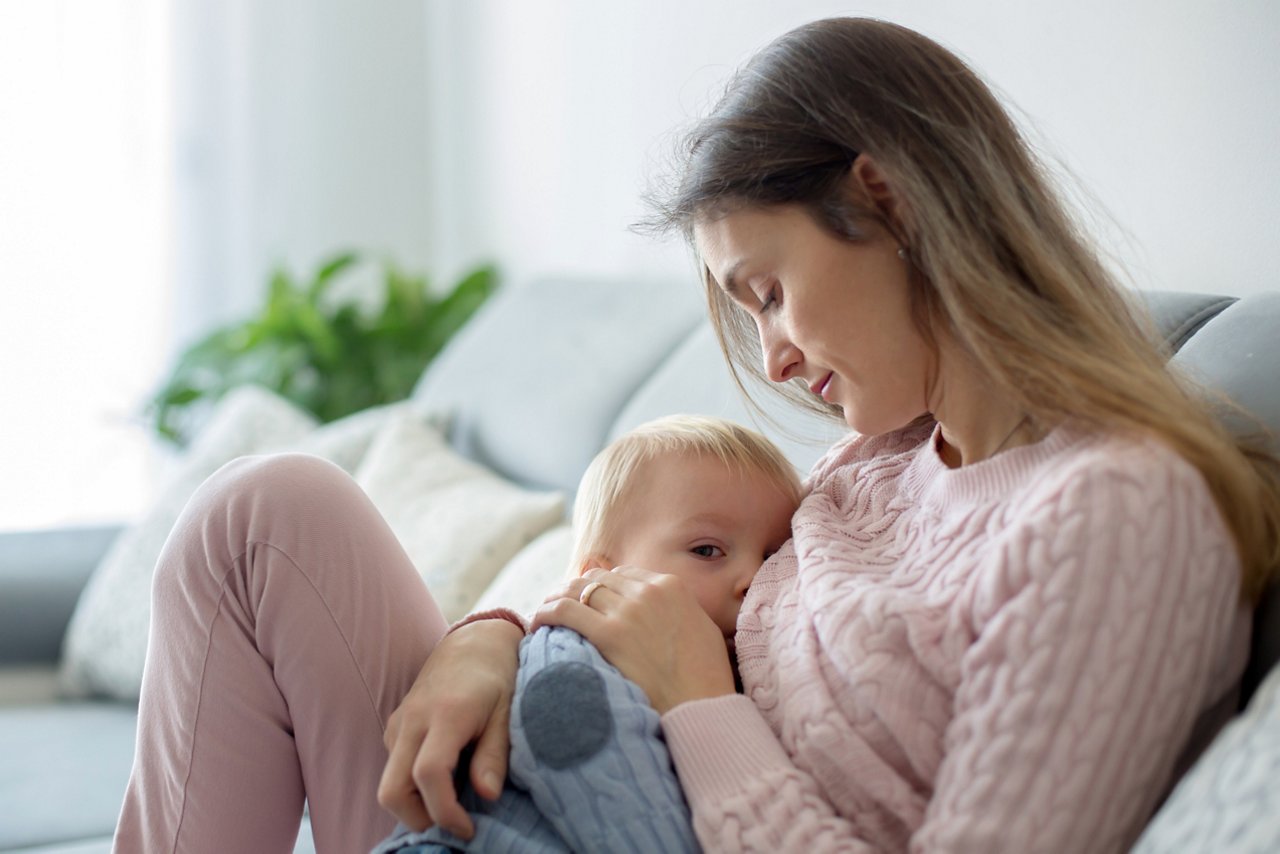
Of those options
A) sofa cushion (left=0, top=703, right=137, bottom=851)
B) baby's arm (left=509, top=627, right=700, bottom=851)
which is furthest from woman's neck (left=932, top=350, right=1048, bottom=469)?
sofa cushion (left=0, top=703, right=137, bottom=851)

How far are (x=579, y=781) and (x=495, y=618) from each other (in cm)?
26

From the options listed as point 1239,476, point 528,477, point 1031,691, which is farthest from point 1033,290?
point 528,477

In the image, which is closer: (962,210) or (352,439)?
(962,210)

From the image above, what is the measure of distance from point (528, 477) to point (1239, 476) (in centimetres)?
140

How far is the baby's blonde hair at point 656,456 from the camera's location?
128 cm

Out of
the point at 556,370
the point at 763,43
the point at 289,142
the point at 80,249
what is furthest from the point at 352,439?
the point at 289,142

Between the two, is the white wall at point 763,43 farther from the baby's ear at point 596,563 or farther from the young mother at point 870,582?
the baby's ear at point 596,563

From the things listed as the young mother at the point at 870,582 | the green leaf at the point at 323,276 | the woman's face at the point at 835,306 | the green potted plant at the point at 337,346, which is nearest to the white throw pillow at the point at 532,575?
the young mother at the point at 870,582

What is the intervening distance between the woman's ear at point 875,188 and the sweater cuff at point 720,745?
1.29 feet

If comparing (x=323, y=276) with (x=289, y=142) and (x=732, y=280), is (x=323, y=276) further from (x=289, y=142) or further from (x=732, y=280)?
(x=732, y=280)

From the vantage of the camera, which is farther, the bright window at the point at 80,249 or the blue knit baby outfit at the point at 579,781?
the bright window at the point at 80,249

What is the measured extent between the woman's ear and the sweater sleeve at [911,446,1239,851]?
0.92 feet

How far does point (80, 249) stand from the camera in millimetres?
3348

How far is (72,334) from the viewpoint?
336 centimetres
